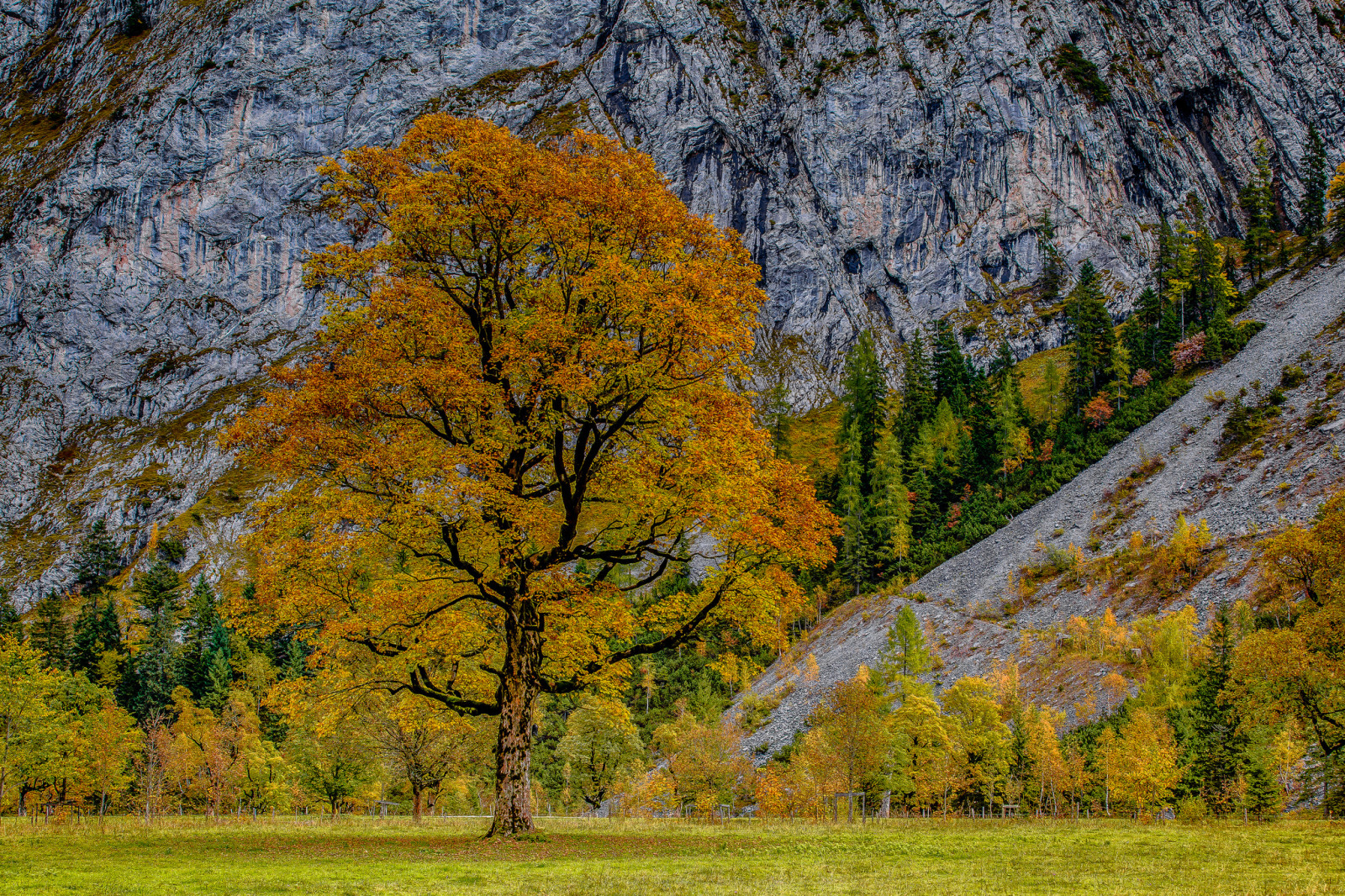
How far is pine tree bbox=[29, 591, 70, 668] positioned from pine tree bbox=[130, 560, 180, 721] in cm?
789

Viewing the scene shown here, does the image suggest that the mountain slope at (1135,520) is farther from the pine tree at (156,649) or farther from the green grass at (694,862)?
the pine tree at (156,649)

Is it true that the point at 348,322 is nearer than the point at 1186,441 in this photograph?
Yes

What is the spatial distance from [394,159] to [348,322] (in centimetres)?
410

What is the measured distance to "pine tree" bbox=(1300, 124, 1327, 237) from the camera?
159 metres

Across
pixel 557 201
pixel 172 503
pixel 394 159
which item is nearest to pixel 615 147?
pixel 557 201

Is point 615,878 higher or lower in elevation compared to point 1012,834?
higher

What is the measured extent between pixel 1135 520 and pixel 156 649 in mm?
108478

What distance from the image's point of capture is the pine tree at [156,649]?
9519 cm

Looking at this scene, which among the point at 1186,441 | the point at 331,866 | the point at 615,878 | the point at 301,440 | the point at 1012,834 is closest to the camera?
the point at 615,878

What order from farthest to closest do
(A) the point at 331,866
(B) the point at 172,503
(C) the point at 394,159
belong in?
(B) the point at 172,503, (C) the point at 394,159, (A) the point at 331,866

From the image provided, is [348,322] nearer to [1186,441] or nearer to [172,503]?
[1186,441]

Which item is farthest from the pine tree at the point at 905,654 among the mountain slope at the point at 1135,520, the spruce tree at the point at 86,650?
the spruce tree at the point at 86,650

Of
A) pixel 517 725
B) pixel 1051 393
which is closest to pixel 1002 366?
pixel 1051 393

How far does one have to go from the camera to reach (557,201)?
20.5 metres
